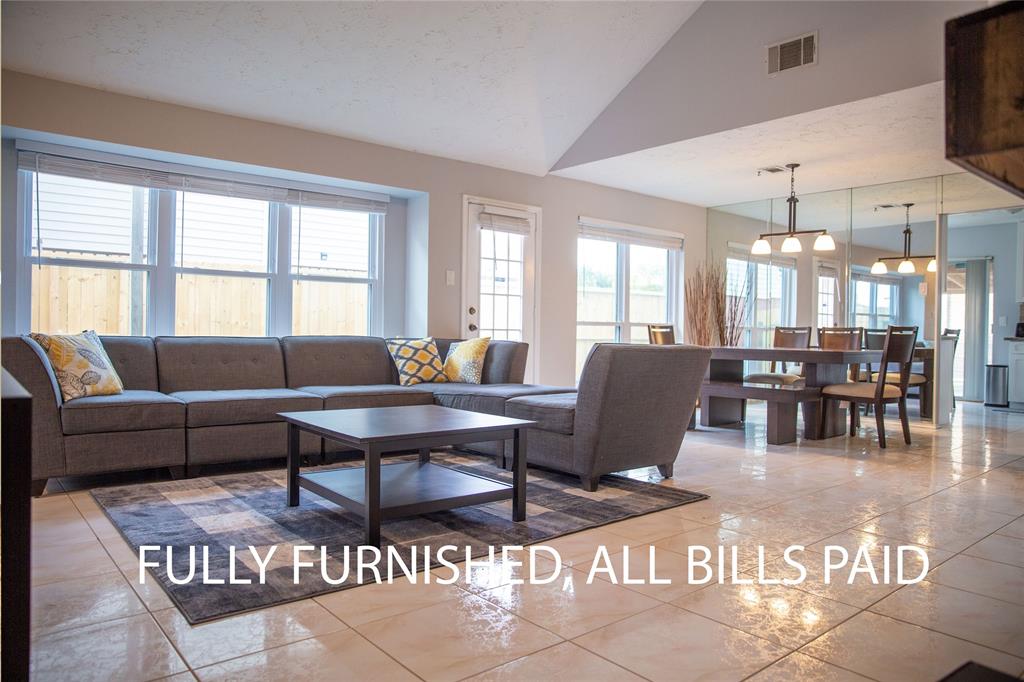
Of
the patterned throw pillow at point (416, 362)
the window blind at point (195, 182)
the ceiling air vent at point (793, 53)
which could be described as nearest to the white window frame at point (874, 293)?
the ceiling air vent at point (793, 53)

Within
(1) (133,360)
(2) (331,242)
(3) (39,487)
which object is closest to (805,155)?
(2) (331,242)

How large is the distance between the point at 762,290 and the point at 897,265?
4.90 ft

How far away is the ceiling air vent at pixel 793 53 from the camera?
15.0 ft

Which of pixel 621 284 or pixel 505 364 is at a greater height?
pixel 621 284

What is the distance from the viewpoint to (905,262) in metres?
6.95

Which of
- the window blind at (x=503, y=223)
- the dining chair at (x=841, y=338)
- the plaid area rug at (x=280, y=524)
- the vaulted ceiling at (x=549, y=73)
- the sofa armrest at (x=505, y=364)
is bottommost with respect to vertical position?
the plaid area rug at (x=280, y=524)

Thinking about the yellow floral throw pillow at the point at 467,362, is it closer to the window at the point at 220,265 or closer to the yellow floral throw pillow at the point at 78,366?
the window at the point at 220,265

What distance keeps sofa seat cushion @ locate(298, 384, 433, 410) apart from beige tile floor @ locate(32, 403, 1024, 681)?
1467 mm

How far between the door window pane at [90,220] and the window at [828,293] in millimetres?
6677

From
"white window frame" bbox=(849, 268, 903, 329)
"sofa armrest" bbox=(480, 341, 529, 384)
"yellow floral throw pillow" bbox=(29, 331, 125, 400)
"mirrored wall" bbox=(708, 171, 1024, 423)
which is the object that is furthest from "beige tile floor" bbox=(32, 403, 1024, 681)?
"white window frame" bbox=(849, 268, 903, 329)

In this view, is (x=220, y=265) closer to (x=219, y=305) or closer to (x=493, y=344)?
(x=219, y=305)

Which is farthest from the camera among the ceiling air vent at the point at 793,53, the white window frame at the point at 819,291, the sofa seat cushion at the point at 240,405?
the white window frame at the point at 819,291

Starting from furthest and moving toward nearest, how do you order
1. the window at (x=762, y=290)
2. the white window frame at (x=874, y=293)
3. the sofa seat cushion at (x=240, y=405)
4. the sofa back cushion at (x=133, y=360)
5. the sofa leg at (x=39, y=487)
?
the window at (x=762, y=290) < the white window frame at (x=874, y=293) < the sofa back cushion at (x=133, y=360) < the sofa seat cushion at (x=240, y=405) < the sofa leg at (x=39, y=487)

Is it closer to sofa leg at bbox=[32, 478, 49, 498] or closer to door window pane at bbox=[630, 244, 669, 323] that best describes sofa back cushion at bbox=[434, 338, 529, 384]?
door window pane at bbox=[630, 244, 669, 323]
